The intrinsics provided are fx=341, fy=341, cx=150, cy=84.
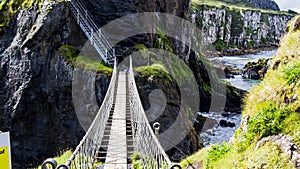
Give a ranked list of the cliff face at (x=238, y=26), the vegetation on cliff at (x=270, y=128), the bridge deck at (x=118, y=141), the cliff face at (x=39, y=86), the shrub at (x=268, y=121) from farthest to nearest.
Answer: the cliff face at (x=238, y=26) < the cliff face at (x=39, y=86) < the bridge deck at (x=118, y=141) < the shrub at (x=268, y=121) < the vegetation on cliff at (x=270, y=128)

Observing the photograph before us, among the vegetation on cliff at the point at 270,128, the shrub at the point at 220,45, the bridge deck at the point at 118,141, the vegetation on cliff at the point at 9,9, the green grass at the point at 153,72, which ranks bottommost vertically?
the bridge deck at the point at 118,141

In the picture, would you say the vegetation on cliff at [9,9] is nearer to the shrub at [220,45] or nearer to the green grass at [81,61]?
the green grass at [81,61]

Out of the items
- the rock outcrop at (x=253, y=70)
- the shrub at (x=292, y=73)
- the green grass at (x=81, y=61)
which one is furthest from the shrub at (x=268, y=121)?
the rock outcrop at (x=253, y=70)

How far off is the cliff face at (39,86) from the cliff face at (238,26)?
96022mm

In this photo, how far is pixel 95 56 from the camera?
16.6 m

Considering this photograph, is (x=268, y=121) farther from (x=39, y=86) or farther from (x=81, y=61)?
(x=39, y=86)

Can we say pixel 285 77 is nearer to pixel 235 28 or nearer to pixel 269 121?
pixel 269 121

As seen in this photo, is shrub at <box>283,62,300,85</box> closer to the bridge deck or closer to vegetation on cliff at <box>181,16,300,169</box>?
vegetation on cliff at <box>181,16,300,169</box>

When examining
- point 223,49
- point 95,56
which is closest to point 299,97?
point 95,56

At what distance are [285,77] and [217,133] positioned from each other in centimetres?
2352

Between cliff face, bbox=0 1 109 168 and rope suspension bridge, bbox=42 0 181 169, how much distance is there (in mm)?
2343

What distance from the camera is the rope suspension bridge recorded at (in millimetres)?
5215

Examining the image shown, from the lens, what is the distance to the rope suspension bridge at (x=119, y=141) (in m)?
5.21

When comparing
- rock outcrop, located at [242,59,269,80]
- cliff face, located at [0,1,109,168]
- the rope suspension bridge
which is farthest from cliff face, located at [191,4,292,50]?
the rope suspension bridge
